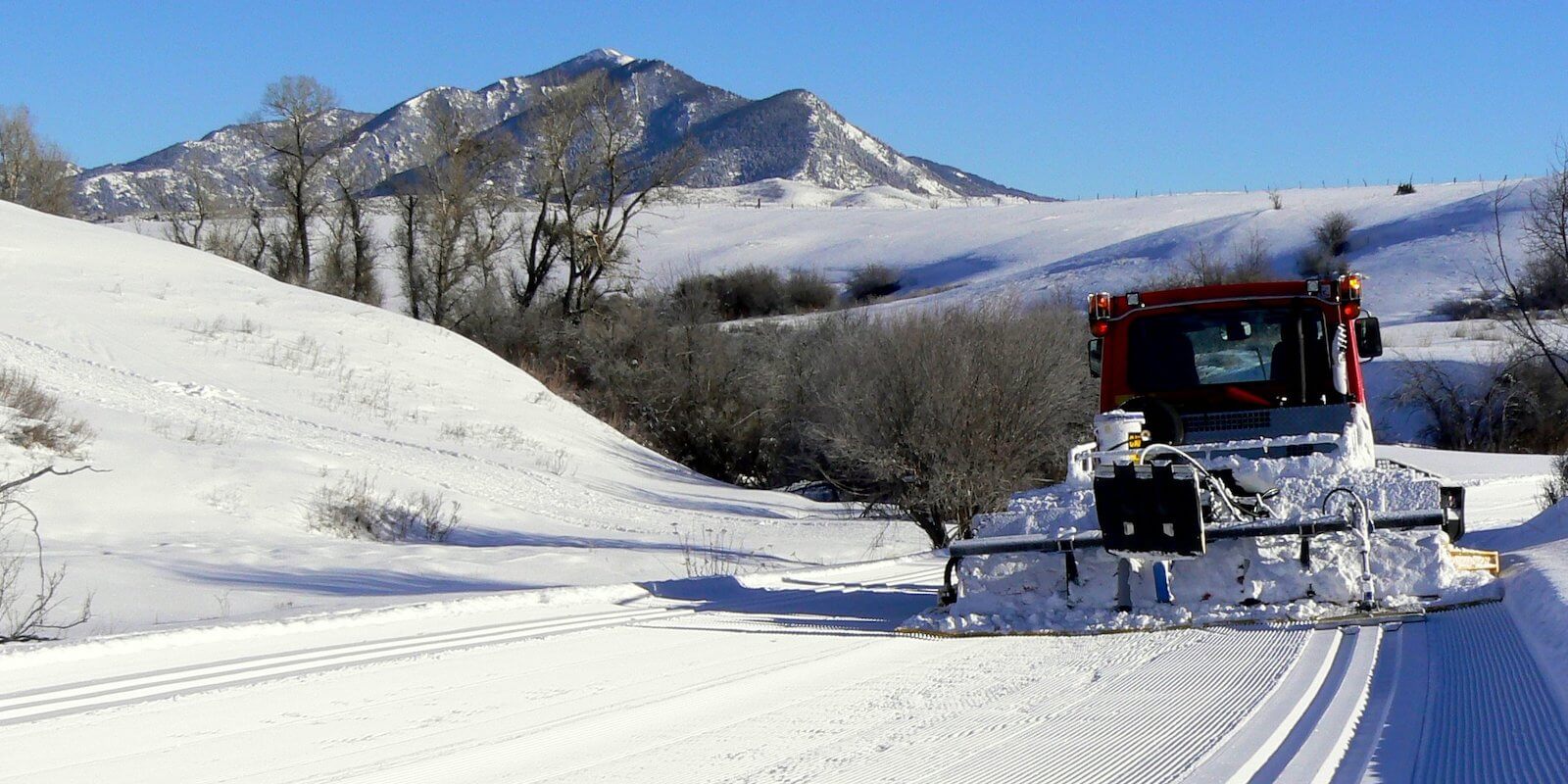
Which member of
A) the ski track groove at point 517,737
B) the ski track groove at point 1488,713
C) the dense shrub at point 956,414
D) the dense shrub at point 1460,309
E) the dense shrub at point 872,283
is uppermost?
the dense shrub at point 872,283

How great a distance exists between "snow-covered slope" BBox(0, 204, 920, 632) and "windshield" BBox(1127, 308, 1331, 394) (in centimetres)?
664

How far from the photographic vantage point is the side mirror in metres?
10.9

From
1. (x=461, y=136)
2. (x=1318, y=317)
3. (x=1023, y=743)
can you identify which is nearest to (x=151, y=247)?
(x=461, y=136)

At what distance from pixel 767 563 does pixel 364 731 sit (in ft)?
43.9

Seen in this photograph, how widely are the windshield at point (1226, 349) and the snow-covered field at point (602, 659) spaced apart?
85.5 inches

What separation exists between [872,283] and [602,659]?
76.8m

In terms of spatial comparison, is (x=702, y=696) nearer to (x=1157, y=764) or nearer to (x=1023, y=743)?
(x=1023, y=743)

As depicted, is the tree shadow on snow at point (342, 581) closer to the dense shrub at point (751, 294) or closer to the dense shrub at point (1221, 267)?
the dense shrub at point (1221, 267)

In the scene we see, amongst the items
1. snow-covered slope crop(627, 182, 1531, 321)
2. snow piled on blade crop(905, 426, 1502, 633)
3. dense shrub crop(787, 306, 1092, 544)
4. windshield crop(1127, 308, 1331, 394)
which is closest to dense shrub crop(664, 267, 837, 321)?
snow-covered slope crop(627, 182, 1531, 321)

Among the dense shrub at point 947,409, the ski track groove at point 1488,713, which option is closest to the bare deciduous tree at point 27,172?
the dense shrub at point 947,409

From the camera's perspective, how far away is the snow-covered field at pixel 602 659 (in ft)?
18.5

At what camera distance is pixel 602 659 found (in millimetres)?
8203

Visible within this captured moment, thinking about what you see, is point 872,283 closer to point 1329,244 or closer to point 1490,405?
point 1329,244

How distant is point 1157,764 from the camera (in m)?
5.45
